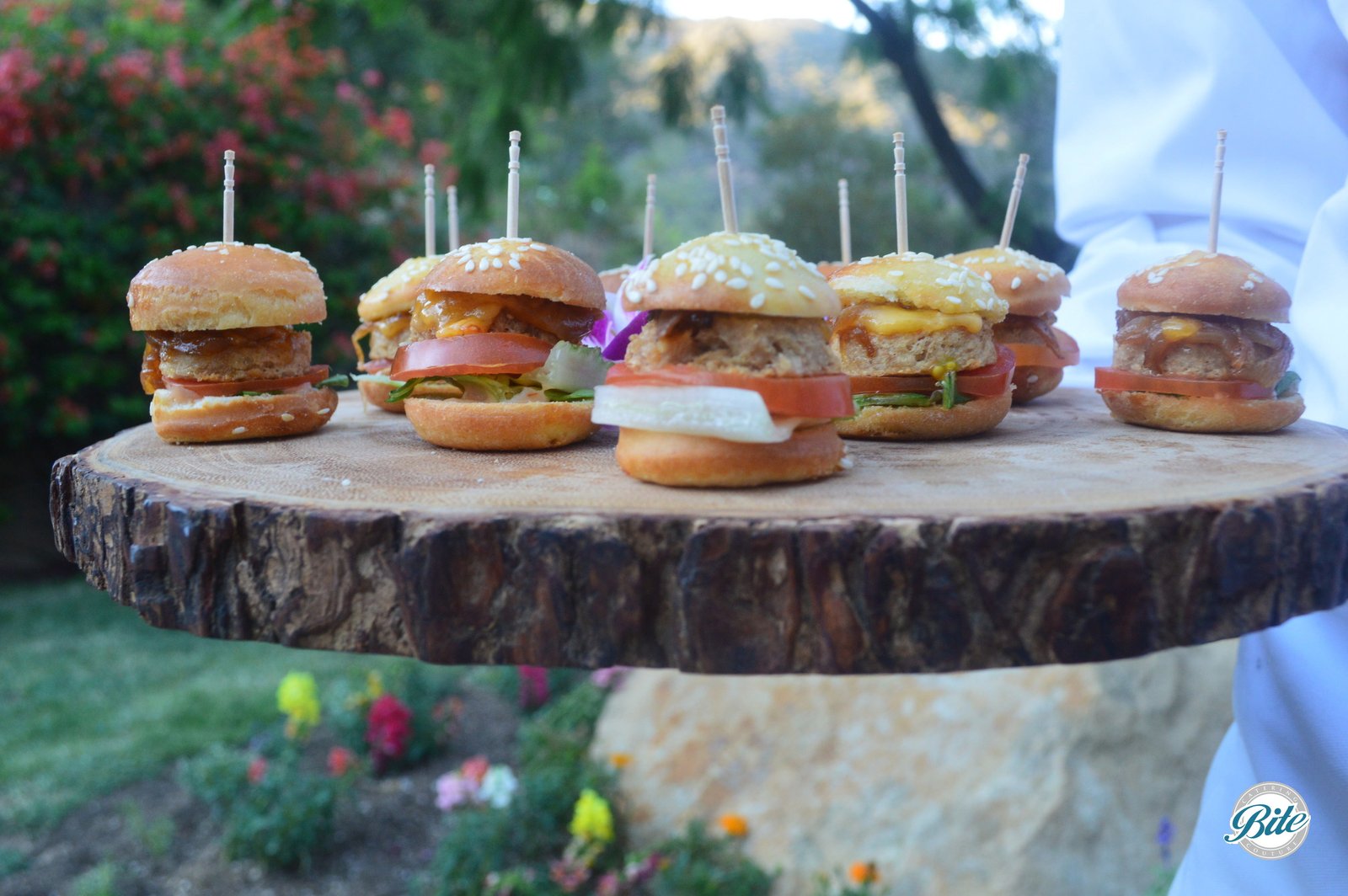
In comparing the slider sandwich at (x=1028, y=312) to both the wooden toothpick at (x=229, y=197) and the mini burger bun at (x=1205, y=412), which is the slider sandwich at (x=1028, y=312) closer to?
the mini burger bun at (x=1205, y=412)

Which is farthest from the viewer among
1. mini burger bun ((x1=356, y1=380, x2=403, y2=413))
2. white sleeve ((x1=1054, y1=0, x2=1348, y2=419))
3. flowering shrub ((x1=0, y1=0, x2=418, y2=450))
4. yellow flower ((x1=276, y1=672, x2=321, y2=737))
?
flowering shrub ((x1=0, y1=0, x2=418, y2=450))

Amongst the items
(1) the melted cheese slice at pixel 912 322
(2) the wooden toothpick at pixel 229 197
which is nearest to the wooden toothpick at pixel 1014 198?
(1) the melted cheese slice at pixel 912 322

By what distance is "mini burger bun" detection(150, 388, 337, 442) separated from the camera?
317 centimetres

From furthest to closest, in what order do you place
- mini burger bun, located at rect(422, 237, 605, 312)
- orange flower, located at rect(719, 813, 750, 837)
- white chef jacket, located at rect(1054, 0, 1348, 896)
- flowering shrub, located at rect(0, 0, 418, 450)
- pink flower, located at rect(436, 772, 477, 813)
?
flowering shrub, located at rect(0, 0, 418, 450), pink flower, located at rect(436, 772, 477, 813), orange flower, located at rect(719, 813, 750, 837), white chef jacket, located at rect(1054, 0, 1348, 896), mini burger bun, located at rect(422, 237, 605, 312)

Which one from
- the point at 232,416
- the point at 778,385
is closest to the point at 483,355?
the point at 232,416

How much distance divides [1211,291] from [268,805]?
5173mm

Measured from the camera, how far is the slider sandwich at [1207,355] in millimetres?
3225

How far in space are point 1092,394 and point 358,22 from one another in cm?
1454

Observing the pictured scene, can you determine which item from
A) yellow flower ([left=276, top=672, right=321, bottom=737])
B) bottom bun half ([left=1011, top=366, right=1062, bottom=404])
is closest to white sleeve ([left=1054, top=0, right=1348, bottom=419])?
bottom bun half ([left=1011, top=366, right=1062, bottom=404])

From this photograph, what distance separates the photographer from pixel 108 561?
2.42 m

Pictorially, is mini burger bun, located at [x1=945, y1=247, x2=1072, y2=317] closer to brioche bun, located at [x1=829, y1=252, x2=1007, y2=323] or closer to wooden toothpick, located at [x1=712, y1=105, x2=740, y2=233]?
brioche bun, located at [x1=829, y1=252, x2=1007, y2=323]

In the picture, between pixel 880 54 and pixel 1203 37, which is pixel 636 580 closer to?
pixel 1203 37

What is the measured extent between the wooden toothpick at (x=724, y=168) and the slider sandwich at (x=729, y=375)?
0.20ft

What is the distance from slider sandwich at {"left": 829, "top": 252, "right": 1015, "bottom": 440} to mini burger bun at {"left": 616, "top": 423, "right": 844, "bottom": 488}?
0.90 metres
